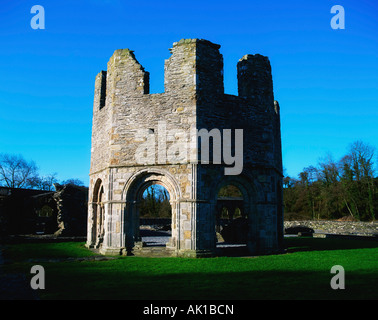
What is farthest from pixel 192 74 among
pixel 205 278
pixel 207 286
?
pixel 207 286

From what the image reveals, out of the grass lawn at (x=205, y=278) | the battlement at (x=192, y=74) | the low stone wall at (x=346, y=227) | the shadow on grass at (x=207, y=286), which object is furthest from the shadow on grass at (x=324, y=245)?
the low stone wall at (x=346, y=227)

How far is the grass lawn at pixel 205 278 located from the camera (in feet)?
20.7

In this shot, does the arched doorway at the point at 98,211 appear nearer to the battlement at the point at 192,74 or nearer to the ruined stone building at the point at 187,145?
the ruined stone building at the point at 187,145

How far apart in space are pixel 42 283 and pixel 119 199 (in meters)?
5.44

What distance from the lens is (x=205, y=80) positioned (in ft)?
41.0

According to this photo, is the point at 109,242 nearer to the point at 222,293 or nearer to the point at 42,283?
the point at 42,283

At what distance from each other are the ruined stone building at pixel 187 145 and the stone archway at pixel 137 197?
0.12 feet

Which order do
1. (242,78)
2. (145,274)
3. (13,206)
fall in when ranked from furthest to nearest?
(13,206), (242,78), (145,274)

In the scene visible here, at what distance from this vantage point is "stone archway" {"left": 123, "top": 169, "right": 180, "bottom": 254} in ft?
39.3

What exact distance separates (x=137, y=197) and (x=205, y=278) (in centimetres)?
560

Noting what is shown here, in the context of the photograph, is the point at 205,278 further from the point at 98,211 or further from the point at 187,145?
the point at 98,211

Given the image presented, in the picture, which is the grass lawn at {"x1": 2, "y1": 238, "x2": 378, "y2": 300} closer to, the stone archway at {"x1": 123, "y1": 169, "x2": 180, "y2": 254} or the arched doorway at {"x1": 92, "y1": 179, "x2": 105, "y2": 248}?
the stone archway at {"x1": 123, "y1": 169, "x2": 180, "y2": 254}

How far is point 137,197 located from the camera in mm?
12734
